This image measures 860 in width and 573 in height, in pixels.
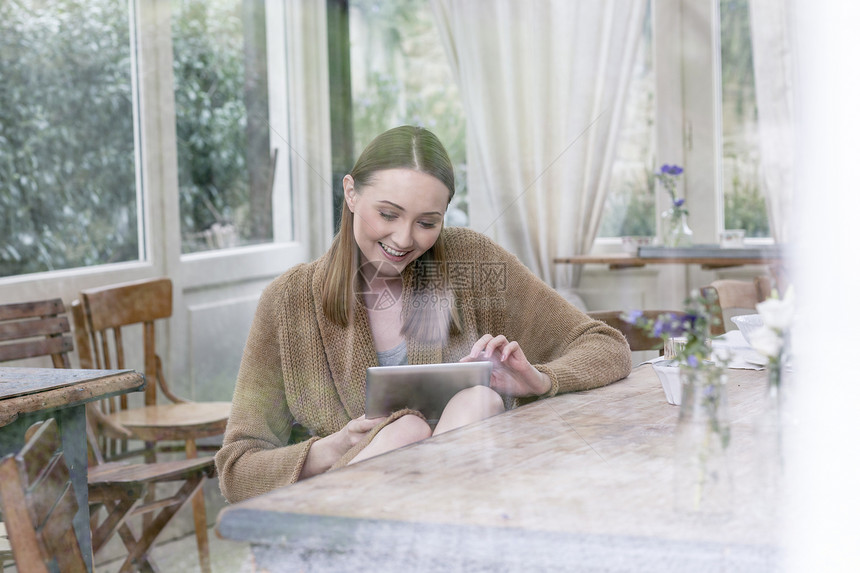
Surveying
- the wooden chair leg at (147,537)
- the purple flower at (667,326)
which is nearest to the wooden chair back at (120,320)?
the wooden chair leg at (147,537)

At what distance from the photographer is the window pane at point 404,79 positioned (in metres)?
1.06

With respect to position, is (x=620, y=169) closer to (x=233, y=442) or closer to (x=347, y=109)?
(x=347, y=109)

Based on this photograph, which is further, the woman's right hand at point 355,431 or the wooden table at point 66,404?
the wooden table at point 66,404

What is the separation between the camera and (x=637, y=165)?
188 centimetres

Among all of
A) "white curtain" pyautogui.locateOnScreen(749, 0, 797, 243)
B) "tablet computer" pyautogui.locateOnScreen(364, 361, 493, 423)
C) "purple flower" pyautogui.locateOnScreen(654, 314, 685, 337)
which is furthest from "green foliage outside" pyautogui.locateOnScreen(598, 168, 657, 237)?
"purple flower" pyautogui.locateOnScreen(654, 314, 685, 337)

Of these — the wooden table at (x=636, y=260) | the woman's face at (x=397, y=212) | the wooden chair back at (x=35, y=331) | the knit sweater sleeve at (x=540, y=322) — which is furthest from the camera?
the wooden chair back at (x=35, y=331)

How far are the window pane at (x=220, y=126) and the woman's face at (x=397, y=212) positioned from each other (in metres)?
0.29

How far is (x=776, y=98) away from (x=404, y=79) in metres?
0.46

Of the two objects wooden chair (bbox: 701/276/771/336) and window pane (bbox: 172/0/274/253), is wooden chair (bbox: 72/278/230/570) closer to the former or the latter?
window pane (bbox: 172/0/274/253)

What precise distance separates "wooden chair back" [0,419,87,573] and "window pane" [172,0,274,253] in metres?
0.60

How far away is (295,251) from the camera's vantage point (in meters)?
1.19

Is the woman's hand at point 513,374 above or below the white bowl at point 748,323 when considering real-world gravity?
below

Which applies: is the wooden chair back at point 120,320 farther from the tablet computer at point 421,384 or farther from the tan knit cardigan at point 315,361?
the tablet computer at point 421,384

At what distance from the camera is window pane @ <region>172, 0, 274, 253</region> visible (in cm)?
138
